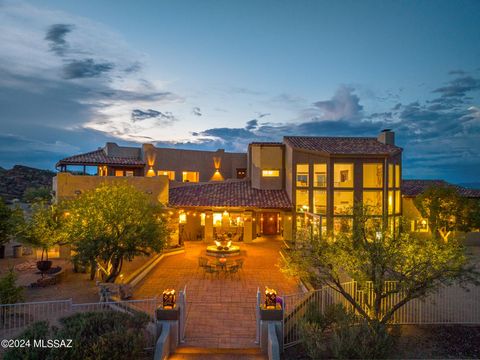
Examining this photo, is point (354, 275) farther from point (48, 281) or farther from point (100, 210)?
point (48, 281)

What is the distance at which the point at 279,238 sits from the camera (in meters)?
25.9

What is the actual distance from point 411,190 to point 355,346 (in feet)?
72.4

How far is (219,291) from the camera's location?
13.2 meters

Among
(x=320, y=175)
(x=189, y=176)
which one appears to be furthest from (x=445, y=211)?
(x=189, y=176)

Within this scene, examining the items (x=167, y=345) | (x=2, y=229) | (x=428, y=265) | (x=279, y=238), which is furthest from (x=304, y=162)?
(x=2, y=229)

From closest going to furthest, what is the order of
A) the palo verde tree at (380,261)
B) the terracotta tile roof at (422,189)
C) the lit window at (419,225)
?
the palo verde tree at (380,261), the lit window at (419,225), the terracotta tile roof at (422,189)

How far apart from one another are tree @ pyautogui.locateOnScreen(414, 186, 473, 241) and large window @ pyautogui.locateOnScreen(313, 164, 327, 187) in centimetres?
816

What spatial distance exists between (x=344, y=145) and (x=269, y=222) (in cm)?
974

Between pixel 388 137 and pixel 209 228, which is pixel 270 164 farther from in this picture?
pixel 388 137

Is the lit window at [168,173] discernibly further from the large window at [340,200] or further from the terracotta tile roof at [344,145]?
the large window at [340,200]

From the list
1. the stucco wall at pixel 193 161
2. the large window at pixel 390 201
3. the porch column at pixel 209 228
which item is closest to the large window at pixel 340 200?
the large window at pixel 390 201

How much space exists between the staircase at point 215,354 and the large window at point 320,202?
48.2ft

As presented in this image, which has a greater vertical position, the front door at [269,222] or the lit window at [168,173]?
the lit window at [168,173]

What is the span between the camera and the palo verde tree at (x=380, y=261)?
342 inches
